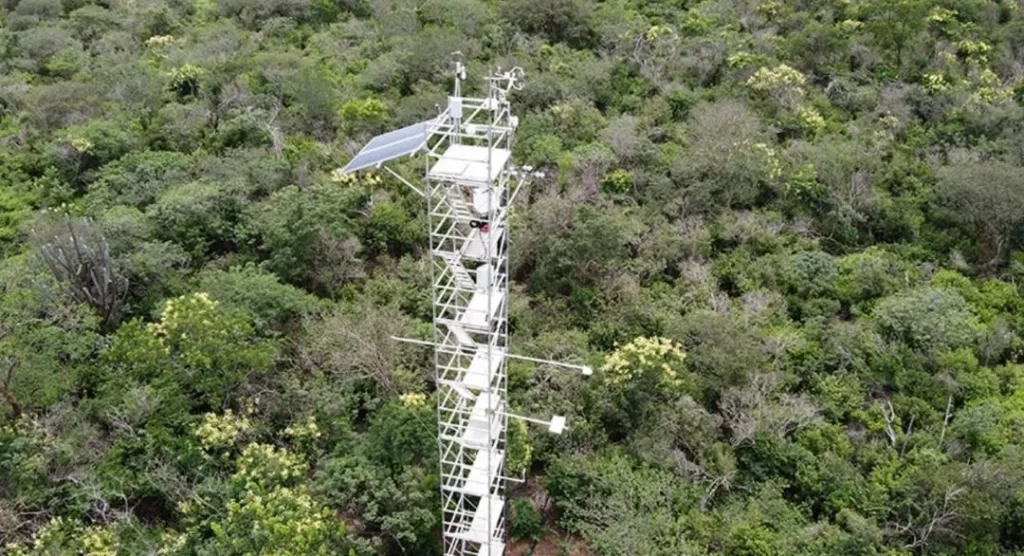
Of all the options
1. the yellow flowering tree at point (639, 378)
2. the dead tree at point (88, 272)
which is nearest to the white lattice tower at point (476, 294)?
the yellow flowering tree at point (639, 378)

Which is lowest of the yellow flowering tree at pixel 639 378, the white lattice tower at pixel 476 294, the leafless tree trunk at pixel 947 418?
the leafless tree trunk at pixel 947 418

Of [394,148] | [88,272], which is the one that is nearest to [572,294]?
[394,148]

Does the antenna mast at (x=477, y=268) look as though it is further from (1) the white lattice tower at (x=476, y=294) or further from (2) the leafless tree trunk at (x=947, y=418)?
(2) the leafless tree trunk at (x=947, y=418)

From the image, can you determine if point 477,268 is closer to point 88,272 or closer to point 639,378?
point 639,378

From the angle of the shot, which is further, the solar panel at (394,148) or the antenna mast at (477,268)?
the solar panel at (394,148)

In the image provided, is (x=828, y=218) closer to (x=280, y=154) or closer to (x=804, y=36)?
(x=804, y=36)

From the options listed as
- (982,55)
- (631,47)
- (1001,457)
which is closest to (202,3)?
(631,47)
